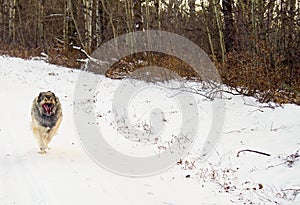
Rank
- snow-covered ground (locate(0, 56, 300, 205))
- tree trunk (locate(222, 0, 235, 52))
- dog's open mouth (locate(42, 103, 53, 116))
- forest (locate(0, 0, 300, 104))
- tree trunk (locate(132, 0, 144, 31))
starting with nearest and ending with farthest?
snow-covered ground (locate(0, 56, 300, 205)), dog's open mouth (locate(42, 103, 53, 116)), forest (locate(0, 0, 300, 104)), tree trunk (locate(222, 0, 235, 52)), tree trunk (locate(132, 0, 144, 31))

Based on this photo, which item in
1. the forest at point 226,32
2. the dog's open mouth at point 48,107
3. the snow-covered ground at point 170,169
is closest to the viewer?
the snow-covered ground at point 170,169

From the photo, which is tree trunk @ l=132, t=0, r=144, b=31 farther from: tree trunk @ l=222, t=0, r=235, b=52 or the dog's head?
the dog's head

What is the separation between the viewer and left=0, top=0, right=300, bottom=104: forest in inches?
376

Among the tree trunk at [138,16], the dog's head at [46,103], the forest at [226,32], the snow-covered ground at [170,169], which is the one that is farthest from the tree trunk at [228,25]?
the dog's head at [46,103]

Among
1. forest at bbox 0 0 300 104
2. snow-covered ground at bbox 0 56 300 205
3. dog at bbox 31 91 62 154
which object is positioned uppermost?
forest at bbox 0 0 300 104

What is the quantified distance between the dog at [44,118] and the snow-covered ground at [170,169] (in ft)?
0.88

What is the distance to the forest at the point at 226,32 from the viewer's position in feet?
31.3

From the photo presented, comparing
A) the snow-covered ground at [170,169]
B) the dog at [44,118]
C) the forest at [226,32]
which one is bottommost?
the snow-covered ground at [170,169]

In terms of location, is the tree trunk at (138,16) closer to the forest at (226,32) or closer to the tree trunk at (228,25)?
the forest at (226,32)

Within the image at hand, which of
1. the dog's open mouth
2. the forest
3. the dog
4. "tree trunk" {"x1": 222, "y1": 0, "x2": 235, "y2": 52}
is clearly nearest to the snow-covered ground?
the dog

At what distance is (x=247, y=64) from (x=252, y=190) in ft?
18.2

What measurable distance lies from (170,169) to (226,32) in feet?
26.2

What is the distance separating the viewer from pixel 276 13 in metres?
9.95

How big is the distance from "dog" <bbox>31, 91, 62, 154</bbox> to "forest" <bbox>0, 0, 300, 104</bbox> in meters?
4.72
